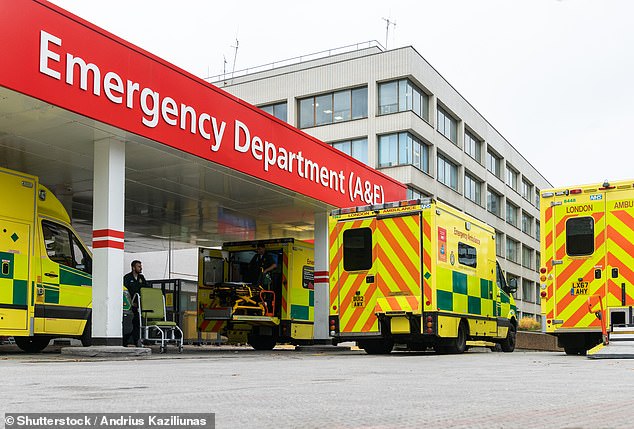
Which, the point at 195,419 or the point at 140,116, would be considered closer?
the point at 195,419

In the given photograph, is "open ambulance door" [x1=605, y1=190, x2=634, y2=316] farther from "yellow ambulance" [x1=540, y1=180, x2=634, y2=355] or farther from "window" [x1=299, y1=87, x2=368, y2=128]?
"window" [x1=299, y1=87, x2=368, y2=128]

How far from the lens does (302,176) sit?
18172mm

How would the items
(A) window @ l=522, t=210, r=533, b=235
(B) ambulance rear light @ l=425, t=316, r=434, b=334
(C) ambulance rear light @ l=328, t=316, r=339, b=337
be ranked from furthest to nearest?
(A) window @ l=522, t=210, r=533, b=235 < (C) ambulance rear light @ l=328, t=316, r=339, b=337 < (B) ambulance rear light @ l=425, t=316, r=434, b=334

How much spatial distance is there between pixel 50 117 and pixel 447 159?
39.1 metres

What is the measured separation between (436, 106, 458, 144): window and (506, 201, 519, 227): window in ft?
A: 46.6

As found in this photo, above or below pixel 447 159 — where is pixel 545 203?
below

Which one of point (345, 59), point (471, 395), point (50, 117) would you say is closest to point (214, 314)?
point (50, 117)

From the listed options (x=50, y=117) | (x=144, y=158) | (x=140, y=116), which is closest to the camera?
(x=50, y=117)

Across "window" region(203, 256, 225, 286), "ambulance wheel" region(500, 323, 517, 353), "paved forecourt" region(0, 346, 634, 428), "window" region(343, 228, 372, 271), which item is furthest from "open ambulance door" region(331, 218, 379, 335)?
"paved forecourt" region(0, 346, 634, 428)

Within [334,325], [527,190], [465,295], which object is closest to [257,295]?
[334,325]

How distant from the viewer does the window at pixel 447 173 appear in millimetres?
47906

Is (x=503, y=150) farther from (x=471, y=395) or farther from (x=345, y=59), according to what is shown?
(x=471, y=395)

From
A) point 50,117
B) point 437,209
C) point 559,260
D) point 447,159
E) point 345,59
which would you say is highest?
point 345,59

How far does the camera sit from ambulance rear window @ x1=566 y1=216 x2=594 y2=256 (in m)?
14.9
